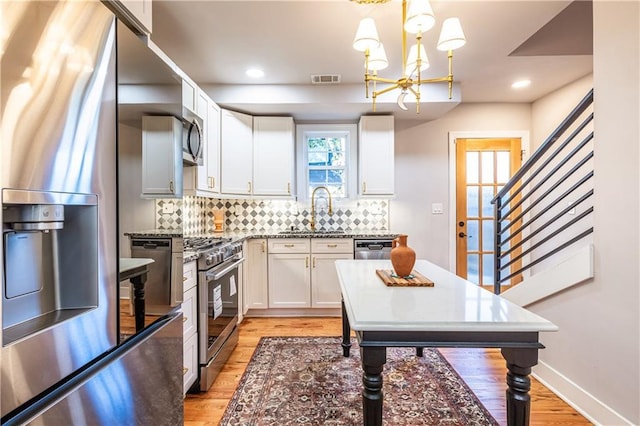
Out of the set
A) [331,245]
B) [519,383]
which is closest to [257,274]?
[331,245]

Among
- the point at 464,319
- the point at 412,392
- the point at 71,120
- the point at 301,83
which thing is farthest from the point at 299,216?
the point at 71,120

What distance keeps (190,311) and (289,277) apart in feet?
5.37

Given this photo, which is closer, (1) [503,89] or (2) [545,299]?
(2) [545,299]

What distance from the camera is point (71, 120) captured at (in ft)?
2.86

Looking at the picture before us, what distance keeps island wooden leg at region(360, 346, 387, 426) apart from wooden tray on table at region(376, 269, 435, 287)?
52 cm

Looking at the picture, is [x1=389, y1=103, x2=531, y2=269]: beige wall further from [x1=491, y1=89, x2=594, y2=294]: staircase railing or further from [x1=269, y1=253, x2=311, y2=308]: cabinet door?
[x1=269, y1=253, x2=311, y2=308]: cabinet door

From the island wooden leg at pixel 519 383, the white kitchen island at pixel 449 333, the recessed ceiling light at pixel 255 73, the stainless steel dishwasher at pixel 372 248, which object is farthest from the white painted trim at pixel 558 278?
the recessed ceiling light at pixel 255 73

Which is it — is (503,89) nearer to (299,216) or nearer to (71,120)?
(299,216)

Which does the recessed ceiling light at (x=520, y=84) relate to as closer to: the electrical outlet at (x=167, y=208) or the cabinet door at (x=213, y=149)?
the cabinet door at (x=213, y=149)

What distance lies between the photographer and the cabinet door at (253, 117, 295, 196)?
12.6 ft

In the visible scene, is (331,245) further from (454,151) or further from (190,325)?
(454,151)

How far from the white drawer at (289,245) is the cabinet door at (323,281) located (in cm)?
15

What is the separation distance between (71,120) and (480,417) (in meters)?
2.39

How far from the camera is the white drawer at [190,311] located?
2008 millimetres
